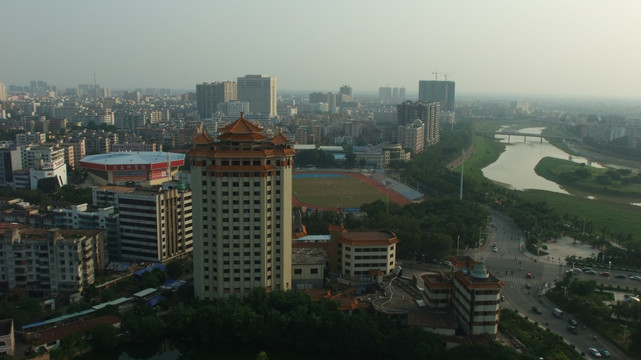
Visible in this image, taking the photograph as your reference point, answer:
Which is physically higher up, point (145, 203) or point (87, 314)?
point (145, 203)

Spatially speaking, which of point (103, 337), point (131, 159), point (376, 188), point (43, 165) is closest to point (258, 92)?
point (376, 188)

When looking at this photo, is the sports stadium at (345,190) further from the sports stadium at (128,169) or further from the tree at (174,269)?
the tree at (174,269)

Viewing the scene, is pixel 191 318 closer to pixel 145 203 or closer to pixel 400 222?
pixel 145 203

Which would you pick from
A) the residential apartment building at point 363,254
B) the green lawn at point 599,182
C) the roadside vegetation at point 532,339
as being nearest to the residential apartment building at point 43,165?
the residential apartment building at point 363,254

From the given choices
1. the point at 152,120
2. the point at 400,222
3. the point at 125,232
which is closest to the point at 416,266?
the point at 400,222

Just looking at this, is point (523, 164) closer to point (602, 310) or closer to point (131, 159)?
point (131, 159)

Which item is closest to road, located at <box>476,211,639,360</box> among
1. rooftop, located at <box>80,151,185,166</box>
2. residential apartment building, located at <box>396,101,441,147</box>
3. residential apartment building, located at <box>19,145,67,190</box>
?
rooftop, located at <box>80,151,185,166</box>

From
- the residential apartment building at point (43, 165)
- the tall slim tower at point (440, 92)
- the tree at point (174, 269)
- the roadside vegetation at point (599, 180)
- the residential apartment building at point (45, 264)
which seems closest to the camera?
the residential apartment building at point (45, 264)
